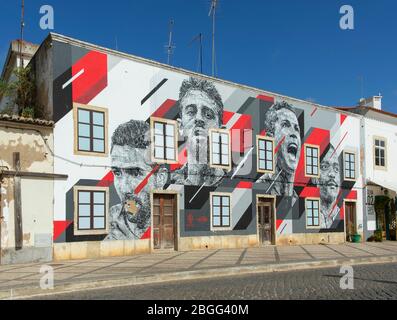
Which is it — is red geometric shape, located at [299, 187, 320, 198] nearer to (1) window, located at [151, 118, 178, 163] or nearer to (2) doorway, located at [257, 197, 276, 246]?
(2) doorway, located at [257, 197, 276, 246]

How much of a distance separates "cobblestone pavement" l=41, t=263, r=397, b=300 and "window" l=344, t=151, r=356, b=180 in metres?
14.3

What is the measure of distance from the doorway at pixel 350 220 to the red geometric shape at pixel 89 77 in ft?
49.5

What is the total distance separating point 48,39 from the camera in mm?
16031

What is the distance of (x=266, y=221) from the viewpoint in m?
22.1

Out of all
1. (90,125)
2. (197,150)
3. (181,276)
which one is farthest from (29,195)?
(197,150)

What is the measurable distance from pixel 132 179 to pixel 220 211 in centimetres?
438

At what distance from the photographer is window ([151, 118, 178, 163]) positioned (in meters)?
18.2

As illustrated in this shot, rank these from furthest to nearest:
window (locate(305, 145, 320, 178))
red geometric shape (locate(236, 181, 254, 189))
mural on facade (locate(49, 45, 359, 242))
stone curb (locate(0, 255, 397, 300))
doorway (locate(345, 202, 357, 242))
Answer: doorway (locate(345, 202, 357, 242))
window (locate(305, 145, 320, 178))
red geometric shape (locate(236, 181, 254, 189))
mural on facade (locate(49, 45, 359, 242))
stone curb (locate(0, 255, 397, 300))

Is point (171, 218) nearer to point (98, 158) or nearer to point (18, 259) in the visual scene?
point (98, 158)

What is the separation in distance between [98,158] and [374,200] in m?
16.8

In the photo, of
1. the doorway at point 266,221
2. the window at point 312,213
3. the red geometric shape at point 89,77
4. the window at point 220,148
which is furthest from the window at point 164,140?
the window at point 312,213

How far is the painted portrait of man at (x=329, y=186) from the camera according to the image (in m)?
24.6

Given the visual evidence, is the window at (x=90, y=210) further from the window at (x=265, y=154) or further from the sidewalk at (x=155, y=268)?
the window at (x=265, y=154)

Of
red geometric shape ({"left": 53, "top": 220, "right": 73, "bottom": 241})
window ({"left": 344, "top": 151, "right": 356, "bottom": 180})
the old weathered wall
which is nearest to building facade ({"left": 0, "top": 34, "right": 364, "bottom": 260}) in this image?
red geometric shape ({"left": 53, "top": 220, "right": 73, "bottom": 241})
